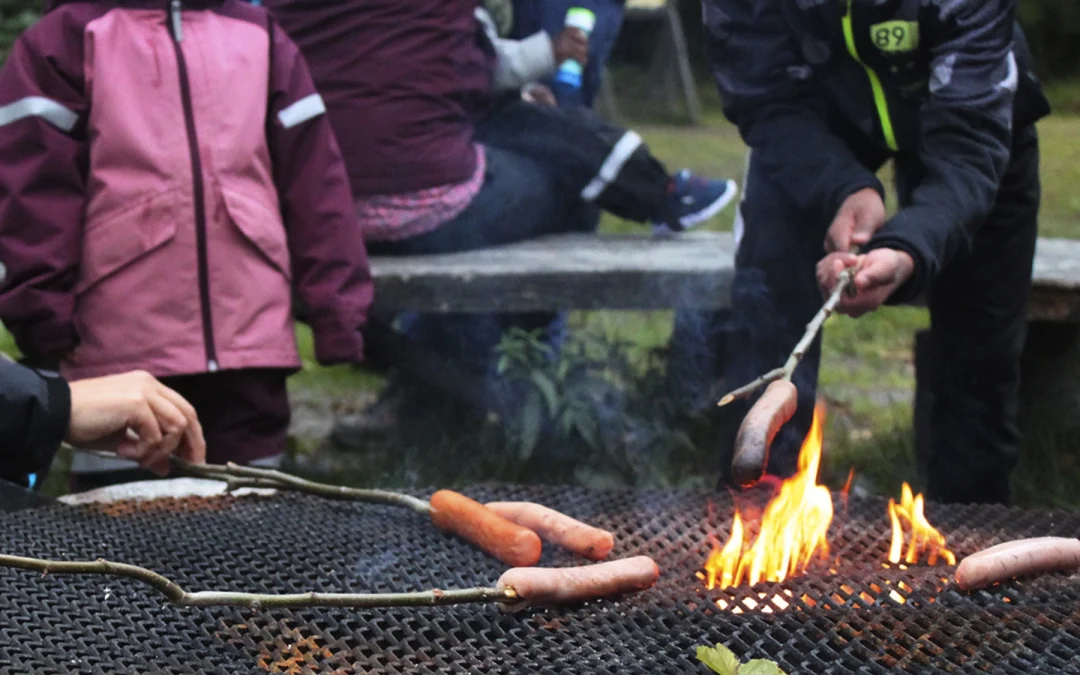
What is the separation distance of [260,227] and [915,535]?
1925mm

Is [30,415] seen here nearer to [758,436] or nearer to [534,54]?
[758,436]

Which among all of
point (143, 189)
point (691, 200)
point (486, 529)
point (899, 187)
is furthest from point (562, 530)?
point (691, 200)

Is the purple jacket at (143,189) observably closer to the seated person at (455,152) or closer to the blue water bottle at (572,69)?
the seated person at (455,152)

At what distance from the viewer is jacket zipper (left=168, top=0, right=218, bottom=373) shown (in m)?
3.21

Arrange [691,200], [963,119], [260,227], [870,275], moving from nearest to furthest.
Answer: [870,275]
[963,119]
[260,227]
[691,200]

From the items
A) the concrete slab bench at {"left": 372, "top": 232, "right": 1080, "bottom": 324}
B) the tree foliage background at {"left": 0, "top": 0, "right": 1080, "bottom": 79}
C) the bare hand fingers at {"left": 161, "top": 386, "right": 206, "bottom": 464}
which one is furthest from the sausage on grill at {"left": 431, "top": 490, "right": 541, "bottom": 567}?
the tree foliage background at {"left": 0, "top": 0, "right": 1080, "bottom": 79}

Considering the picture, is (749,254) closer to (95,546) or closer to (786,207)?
(786,207)

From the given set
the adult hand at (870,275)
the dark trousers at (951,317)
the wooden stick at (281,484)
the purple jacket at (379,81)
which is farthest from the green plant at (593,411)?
the wooden stick at (281,484)

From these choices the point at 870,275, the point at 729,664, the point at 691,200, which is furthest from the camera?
the point at 691,200

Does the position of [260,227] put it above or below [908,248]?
below

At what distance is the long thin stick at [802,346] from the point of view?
1.99 metres

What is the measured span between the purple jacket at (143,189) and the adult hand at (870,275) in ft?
5.09

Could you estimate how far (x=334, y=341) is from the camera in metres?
3.49

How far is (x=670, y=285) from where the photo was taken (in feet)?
13.3
